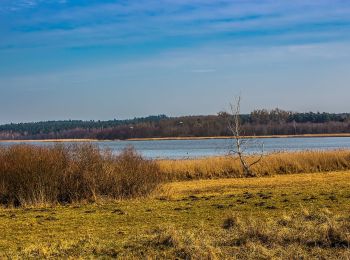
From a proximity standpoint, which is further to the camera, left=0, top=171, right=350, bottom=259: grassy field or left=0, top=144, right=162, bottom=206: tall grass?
left=0, top=144, right=162, bottom=206: tall grass

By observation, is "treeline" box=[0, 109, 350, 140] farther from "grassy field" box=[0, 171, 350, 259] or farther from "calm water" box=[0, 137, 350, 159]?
"grassy field" box=[0, 171, 350, 259]

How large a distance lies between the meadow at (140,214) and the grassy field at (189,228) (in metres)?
0.02

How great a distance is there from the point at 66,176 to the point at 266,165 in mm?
14222

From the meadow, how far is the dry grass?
5.26m

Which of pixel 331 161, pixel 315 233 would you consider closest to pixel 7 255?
pixel 315 233

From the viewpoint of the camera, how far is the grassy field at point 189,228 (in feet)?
28.8

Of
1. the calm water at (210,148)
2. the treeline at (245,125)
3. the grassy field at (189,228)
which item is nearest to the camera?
the grassy field at (189,228)

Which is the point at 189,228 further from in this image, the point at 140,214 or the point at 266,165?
the point at 266,165

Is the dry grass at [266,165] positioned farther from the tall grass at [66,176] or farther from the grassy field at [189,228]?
the grassy field at [189,228]

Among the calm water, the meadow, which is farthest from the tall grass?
the calm water

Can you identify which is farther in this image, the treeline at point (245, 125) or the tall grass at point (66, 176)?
the treeline at point (245, 125)

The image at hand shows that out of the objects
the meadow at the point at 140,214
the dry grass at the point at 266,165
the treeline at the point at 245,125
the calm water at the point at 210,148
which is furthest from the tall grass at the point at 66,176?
the treeline at the point at 245,125

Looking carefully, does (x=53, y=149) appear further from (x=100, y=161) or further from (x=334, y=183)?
(x=334, y=183)

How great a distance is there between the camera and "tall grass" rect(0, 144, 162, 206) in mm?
17812
